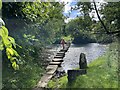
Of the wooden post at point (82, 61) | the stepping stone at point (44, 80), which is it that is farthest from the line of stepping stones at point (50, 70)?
the wooden post at point (82, 61)

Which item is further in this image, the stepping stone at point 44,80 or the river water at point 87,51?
the stepping stone at point 44,80

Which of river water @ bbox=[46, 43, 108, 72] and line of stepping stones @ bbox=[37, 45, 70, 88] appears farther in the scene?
line of stepping stones @ bbox=[37, 45, 70, 88]

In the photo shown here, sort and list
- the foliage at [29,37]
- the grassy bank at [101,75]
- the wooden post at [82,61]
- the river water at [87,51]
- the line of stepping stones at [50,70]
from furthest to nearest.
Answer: the line of stepping stones at [50,70] < the wooden post at [82,61] < the river water at [87,51] < the grassy bank at [101,75] < the foliage at [29,37]

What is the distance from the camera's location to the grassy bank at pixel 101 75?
95.0 inches

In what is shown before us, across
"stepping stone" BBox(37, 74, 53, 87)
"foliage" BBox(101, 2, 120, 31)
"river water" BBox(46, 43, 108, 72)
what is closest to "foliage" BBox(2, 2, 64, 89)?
"stepping stone" BBox(37, 74, 53, 87)

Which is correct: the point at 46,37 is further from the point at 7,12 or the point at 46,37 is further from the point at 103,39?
the point at 7,12

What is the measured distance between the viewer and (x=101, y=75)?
2525 millimetres

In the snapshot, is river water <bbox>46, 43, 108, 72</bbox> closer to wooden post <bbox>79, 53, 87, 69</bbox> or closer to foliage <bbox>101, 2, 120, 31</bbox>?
wooden post <bbox>79, 53, 87, 69</bbox>

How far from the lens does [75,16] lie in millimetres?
2641

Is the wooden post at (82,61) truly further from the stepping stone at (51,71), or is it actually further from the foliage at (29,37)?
the stepping stone at (51,71)

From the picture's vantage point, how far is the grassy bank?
2414 millimetres

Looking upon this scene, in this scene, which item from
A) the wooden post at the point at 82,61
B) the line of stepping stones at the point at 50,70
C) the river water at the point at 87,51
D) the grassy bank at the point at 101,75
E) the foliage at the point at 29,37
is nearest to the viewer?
the foliage at the point at 29,37

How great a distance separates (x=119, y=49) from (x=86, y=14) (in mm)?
539

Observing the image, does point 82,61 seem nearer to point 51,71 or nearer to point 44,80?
point 44,80
